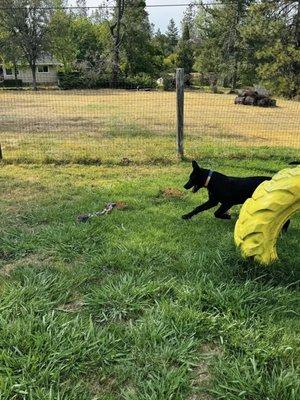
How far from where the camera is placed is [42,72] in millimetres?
59500

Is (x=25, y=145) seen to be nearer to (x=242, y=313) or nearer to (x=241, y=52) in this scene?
(x=242, y=313)

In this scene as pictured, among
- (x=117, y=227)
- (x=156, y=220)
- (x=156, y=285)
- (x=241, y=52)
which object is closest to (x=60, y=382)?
(x=156, y=285)

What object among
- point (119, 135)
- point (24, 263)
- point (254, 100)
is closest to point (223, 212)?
point (24, 263)

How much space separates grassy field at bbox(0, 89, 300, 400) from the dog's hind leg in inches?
2.8

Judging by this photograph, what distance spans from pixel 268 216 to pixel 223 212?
1.35 m

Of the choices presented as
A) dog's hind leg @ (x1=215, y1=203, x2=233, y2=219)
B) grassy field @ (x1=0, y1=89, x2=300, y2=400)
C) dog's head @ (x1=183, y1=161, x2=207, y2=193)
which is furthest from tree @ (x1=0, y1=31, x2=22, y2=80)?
dog's hind leg @ (x1=215, y1=203, x2=233, y2=219)

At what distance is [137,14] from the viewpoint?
156 ft

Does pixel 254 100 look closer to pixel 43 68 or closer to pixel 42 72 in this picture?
pixel 42 72

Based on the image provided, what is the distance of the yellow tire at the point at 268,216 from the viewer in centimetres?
359

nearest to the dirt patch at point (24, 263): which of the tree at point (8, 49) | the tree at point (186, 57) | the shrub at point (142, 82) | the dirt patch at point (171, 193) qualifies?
the dirt patch at point (171, 193)

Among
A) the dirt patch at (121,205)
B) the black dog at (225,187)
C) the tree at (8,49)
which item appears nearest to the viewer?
the black dog at (225,187)

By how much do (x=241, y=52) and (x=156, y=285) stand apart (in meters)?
44.9

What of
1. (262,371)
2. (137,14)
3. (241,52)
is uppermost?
(137,14)

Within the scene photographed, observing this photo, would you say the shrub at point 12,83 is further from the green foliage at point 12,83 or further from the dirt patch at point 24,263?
the dirt patch at point 24,263
